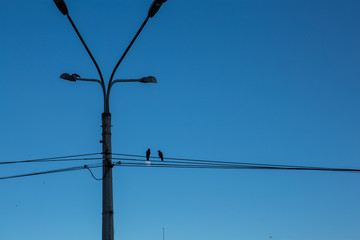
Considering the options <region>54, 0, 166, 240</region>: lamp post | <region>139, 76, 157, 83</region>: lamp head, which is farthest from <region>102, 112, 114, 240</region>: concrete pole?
<region>139, 76, 157, 83</region>: lamp head

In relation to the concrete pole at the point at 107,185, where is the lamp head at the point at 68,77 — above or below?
above

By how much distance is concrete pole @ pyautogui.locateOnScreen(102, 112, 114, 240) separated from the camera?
32.2 ft

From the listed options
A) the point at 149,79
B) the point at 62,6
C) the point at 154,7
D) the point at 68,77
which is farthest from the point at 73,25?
the point at 149,79

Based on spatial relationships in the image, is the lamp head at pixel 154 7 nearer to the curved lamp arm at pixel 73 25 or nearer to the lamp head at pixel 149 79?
the lamp head at pixel 149 79

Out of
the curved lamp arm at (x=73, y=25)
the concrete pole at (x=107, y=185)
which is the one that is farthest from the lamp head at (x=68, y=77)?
the concrete pole at (x=107, y=185)

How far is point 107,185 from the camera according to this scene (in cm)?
1016

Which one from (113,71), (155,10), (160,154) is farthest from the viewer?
(160,154)

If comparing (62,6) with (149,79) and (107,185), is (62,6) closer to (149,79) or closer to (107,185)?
(149,79)

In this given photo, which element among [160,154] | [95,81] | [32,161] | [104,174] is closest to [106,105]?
[95,81]

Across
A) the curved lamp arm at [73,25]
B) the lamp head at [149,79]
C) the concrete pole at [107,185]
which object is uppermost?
the curved lamp arm at [73,25]

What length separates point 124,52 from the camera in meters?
11.3

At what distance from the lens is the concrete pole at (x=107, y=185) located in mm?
9809

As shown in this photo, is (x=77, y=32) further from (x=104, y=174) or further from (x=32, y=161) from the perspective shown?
(x=32, y=161)

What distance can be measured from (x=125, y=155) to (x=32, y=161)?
2.73 meters
